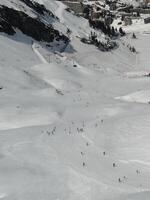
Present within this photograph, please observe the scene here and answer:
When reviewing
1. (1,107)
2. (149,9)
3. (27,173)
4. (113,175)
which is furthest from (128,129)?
(149,9)

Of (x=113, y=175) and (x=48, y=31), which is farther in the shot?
(x=48, y=31)

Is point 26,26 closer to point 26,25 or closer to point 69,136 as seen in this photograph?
point 26,25

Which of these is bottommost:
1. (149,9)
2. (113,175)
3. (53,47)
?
(149,9)

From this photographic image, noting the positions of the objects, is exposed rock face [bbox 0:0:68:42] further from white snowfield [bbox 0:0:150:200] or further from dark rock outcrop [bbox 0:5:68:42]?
white snowfield [bbox 0:0:150:200]

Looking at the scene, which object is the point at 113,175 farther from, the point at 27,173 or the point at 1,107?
the point at 1,107

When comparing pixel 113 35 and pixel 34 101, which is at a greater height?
pixel 34 101

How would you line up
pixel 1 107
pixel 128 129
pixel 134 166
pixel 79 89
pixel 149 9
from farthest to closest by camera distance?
pixel 149 9
pixel 79 89
pixel 1 107
pixel 128 129
pixel 134 166

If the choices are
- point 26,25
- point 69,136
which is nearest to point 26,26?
point 26,25
